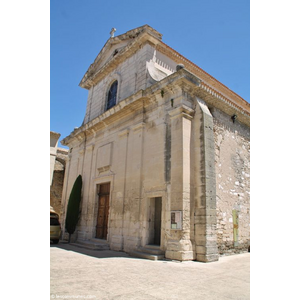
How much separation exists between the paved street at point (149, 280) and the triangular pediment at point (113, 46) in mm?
8567

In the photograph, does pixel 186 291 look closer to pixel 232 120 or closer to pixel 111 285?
pixel 111 285

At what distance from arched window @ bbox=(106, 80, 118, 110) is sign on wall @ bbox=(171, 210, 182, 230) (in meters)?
6.55

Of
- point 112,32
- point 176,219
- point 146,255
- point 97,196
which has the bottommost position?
point 146,255

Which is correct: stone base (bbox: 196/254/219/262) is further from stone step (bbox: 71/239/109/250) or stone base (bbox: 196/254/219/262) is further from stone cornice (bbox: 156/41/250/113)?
stone cornice (bbox: 156/41/250/113)

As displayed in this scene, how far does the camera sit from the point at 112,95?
38.7 ft

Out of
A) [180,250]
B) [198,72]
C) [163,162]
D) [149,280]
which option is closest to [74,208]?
[163,162]

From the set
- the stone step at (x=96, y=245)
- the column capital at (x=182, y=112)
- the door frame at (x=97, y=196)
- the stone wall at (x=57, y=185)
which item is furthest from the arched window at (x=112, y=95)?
the stone wall at (x=57, y=185)

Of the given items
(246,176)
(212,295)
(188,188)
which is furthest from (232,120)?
(212,295)

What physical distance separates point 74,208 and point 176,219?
6.17 metres

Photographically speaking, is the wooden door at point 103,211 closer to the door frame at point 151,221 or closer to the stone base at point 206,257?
the door frame at point 151,221

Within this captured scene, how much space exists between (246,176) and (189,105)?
3.90m

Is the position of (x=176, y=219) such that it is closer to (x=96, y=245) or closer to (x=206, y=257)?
(x=206, y=257)

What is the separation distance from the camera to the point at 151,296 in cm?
326

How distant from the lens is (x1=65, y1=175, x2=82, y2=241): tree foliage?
10878 mm
